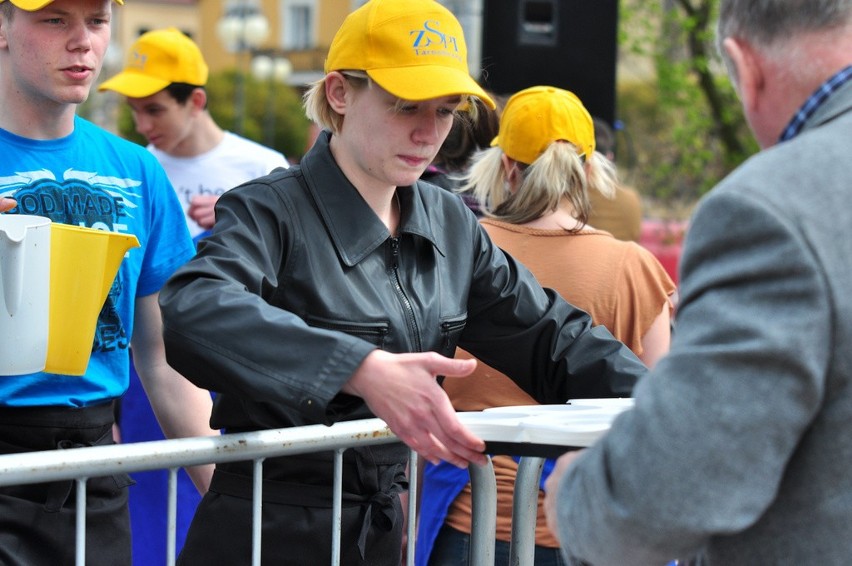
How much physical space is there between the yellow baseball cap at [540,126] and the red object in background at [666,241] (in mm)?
7567

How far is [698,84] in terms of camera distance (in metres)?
12.9

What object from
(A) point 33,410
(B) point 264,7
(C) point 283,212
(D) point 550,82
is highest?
(C) point 283,212

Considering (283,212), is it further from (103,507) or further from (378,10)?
(103,507)

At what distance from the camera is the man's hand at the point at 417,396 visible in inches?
→ 73.4

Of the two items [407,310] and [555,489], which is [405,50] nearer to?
[407,310]

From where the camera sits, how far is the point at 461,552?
2.97m

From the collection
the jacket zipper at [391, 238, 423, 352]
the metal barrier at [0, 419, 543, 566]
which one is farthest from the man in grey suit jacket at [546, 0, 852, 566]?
the jacket zipper at [391, 238, 423, 352]

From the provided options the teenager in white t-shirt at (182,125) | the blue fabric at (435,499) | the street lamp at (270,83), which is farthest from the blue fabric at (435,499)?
the street lamp at (270,83)

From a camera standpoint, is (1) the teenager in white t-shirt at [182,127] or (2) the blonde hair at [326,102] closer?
(2) the blonde hair at [326,102]

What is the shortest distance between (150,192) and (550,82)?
399cm

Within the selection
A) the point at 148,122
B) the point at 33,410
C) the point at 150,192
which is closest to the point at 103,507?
the point at 33,410

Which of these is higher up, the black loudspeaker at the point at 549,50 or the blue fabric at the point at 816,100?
the blue fabric at the point at 816,100

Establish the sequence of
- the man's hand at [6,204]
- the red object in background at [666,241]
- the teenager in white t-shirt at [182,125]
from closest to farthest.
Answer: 1. the man's hand at [6,204]
2. the teenager in white t-shirt at [182,125]
3. the red object in background at [666,241]

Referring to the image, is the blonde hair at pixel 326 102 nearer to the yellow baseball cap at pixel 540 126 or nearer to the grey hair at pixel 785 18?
the yellow baseball cap at pixel 540 126
